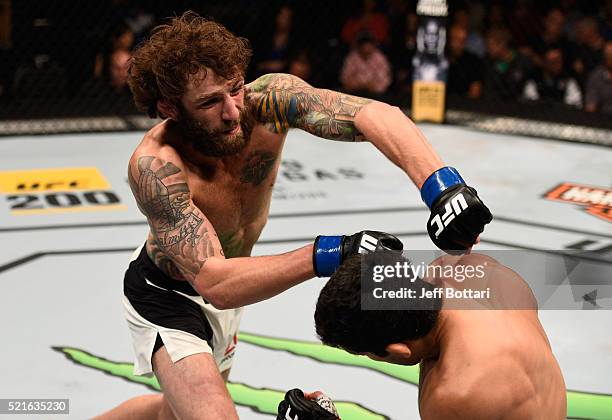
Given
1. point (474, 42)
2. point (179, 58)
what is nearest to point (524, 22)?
point (474, 42)

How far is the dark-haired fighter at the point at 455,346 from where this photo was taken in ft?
5.86

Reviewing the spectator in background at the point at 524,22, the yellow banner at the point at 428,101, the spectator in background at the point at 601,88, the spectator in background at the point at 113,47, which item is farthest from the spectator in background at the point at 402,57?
the spectator in background at the point at 113,47

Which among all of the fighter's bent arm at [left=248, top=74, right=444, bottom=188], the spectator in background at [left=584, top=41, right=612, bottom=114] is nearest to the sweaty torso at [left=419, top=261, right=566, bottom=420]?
the fighter's bent arm at [left=248, top=74, right=444, bottom=188]

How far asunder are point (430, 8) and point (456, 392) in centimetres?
490

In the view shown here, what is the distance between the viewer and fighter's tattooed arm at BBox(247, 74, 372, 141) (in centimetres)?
250

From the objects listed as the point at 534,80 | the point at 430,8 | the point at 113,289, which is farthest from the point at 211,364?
the point at 534,80

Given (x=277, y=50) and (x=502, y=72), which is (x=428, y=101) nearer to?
(x=502, y=72)

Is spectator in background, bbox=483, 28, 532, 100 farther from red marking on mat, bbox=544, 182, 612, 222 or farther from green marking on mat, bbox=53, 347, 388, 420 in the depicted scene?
green marking on mat, bbox=53, 347, 388, 420

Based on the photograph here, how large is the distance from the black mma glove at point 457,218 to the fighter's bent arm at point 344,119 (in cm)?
19

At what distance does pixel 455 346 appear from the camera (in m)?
1.83

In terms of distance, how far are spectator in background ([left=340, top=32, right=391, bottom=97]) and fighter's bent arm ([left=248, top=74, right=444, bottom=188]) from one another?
4463mm

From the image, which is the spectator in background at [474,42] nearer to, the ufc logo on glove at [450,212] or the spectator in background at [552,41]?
the spectator in background at [552,41]

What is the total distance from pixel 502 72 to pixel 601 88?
0.78m

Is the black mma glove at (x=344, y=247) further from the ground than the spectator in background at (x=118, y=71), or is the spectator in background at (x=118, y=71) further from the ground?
the black mma glove at (x=344, y=247)
